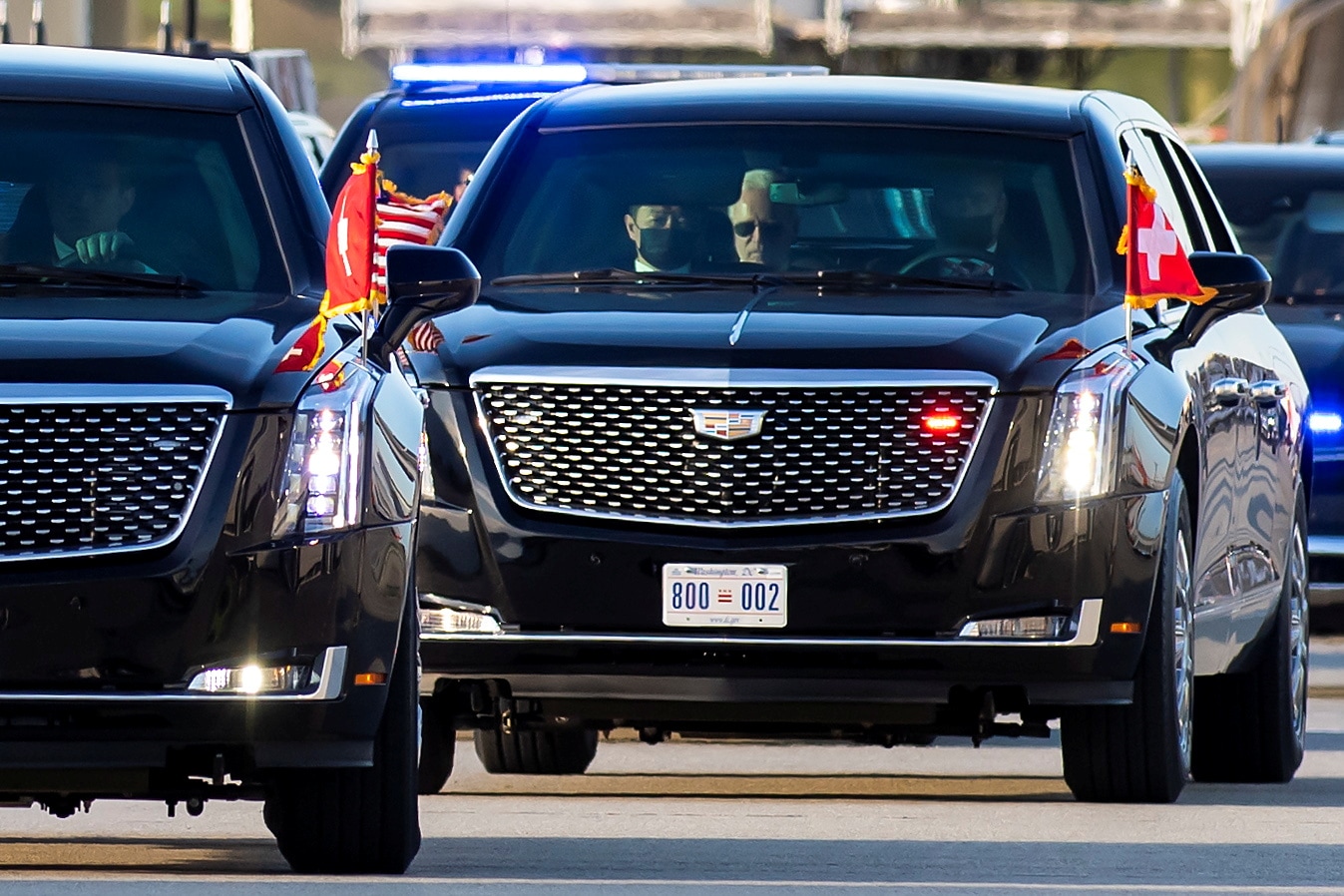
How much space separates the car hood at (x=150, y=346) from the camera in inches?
306

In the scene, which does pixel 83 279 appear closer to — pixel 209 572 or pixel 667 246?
pixel 209 572

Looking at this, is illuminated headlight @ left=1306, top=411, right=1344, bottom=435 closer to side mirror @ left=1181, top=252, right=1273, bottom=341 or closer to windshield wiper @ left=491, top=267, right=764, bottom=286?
side mirror @ left=1181, top=252, right=1273, bottom=341

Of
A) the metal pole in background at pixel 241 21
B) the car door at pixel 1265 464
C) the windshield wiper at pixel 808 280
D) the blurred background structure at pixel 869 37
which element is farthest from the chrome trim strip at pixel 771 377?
the metal pole in background at pixel 241 21

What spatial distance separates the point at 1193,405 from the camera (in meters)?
10.3

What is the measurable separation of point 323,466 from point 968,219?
3.17m

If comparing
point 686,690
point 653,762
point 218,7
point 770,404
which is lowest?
point 218,7

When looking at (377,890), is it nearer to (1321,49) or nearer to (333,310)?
(333,310)

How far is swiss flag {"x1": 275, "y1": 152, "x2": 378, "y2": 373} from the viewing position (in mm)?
8227

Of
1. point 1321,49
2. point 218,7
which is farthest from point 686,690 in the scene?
point 218,7

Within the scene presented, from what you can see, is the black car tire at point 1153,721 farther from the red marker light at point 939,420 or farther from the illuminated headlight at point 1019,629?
the red marker light at point 939,420

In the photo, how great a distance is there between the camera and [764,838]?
361 inches

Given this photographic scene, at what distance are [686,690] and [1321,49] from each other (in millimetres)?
34559

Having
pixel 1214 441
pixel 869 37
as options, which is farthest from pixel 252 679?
pixel 869 37

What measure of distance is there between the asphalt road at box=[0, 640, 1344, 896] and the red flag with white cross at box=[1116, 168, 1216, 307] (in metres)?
1.32
